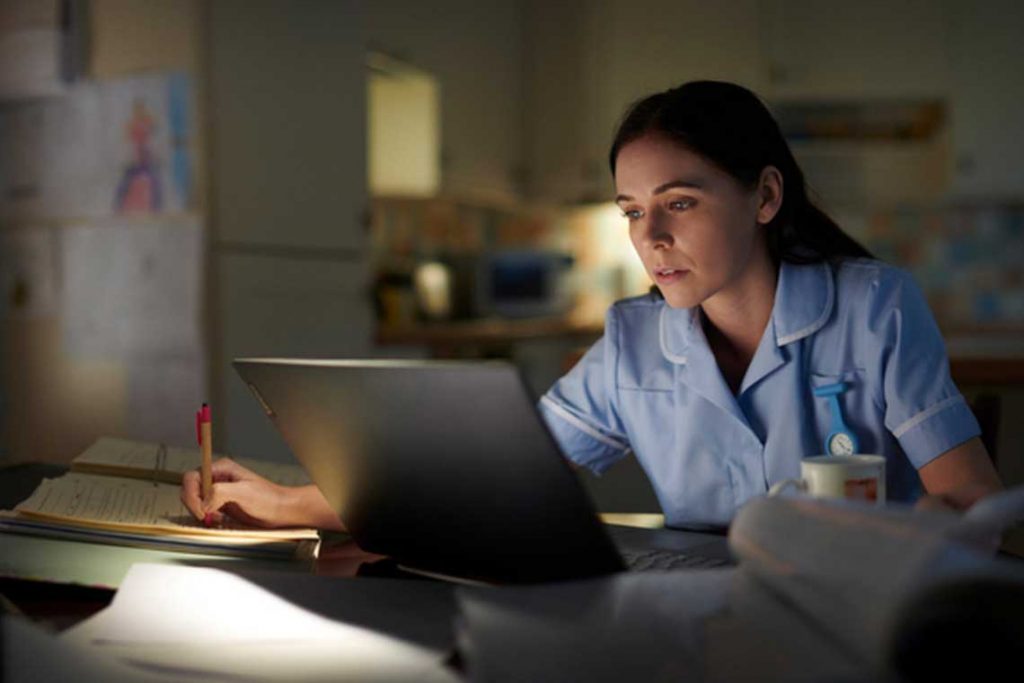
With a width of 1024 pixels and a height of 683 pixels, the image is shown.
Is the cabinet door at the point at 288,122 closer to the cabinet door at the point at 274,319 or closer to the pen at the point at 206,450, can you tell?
the cabinet door at the point at 274,319

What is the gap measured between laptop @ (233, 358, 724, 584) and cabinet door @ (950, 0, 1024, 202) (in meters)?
4.31

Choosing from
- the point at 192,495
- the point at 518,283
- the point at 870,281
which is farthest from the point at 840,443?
the point at 518,283

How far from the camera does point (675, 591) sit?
2.12ft

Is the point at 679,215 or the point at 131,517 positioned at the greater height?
the point at 679,215

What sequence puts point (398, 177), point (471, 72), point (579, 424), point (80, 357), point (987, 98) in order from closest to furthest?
point (579, 424)
point (80, 357)
point (398, 177)
point (471, 72)
point (987, 98)

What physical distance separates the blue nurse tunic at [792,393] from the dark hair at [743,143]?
8 cm

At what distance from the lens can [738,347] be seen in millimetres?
1332

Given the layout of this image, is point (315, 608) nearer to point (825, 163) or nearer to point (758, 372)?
point (758, 372)

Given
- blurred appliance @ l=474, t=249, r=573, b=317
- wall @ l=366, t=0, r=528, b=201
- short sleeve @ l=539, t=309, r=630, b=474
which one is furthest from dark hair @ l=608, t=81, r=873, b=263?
blurred appliance @ l=474, t=249, r=573, b=317

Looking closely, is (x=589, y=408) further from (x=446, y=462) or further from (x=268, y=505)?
(x=446, y=462)

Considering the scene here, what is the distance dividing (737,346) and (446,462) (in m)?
0.69

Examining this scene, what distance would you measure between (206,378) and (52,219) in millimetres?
641

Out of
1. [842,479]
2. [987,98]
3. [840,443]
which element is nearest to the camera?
[842,479]

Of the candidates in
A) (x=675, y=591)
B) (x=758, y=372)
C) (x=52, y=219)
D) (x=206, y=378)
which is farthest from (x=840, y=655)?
(x=52, y=219)
